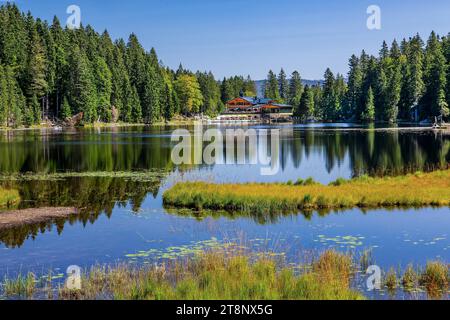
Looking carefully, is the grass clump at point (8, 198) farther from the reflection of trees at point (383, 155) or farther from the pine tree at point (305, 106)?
the pine tree at point (305, 106)

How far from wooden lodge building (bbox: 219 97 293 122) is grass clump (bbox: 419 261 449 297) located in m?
172

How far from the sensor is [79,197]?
32.3m

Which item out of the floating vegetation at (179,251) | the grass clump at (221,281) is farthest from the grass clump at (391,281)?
the floating vegetation at (179,251)

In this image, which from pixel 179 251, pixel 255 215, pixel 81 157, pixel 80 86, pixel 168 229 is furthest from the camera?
pixel 80 86

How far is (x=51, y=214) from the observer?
1059 inches

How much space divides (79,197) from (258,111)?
538 feet

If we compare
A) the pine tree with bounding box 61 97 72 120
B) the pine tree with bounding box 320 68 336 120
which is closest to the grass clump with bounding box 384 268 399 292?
the pine tree with bounding box 61 97 72 120

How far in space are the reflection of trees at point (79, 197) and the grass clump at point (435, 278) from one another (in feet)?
49.0

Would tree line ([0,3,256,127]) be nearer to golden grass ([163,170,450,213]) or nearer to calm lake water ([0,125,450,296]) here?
calm lake water ([0,125,450,296])

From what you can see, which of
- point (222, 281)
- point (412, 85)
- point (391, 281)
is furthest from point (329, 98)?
point (222, 281)

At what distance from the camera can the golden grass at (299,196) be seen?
2781 centimetres

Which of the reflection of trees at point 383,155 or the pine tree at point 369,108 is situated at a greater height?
the pine tree at point 369,108

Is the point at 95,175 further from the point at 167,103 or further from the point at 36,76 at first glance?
the point at 167,103
